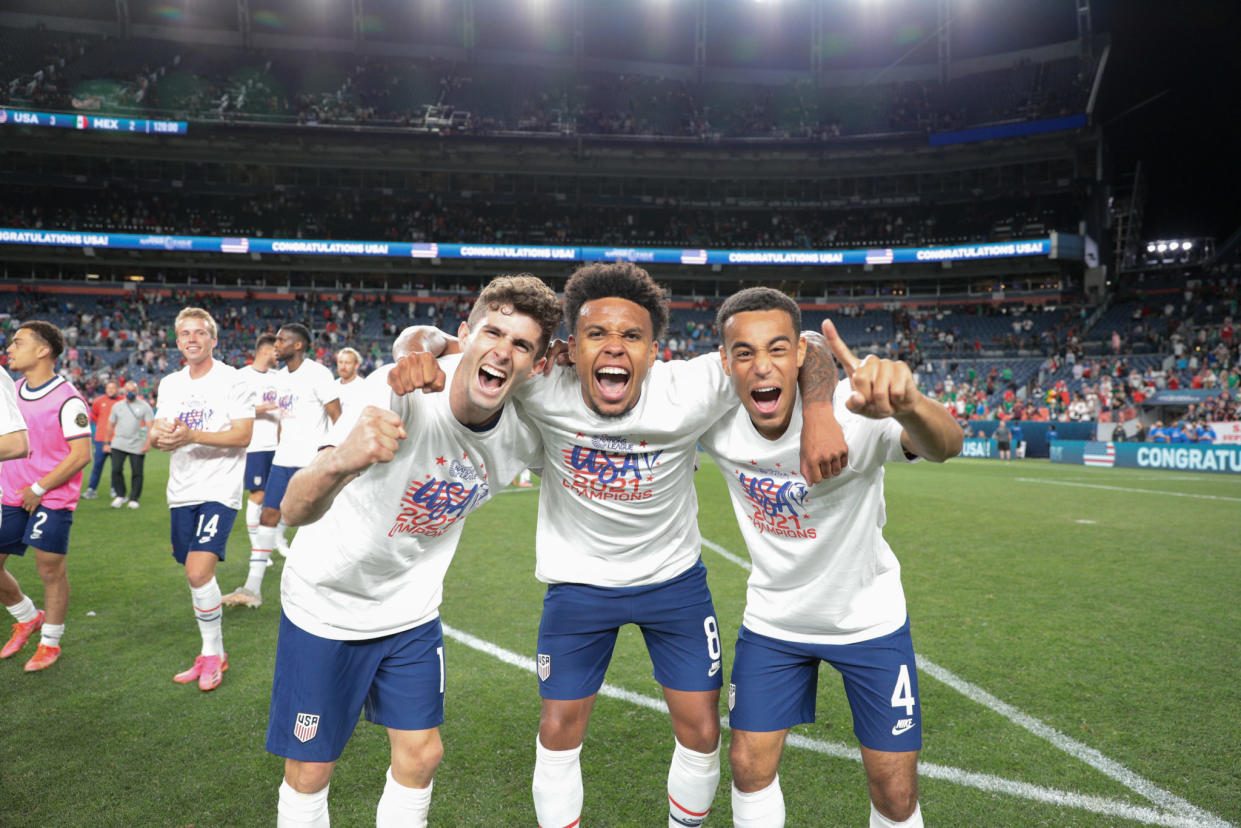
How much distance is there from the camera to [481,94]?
142ft

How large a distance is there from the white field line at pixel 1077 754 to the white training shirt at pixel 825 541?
1493 millimetres

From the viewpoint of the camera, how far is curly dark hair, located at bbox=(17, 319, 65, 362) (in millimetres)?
4789

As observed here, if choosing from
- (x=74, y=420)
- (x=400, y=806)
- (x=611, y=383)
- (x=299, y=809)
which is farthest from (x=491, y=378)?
(x=74, y=420)

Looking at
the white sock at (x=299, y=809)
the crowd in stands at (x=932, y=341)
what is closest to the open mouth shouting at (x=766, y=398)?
the white sock at (x=299, y=809)

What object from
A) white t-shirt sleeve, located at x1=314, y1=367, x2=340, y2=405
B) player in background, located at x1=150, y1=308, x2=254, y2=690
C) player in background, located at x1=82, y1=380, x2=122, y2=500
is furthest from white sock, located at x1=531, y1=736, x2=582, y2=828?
player in background, located at x1=82, y1=380, x2=122, y2=500

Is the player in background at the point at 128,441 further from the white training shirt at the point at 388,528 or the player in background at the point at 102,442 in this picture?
the white training shirt at the point at 388,528

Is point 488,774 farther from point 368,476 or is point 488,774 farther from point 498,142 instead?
point 498,142

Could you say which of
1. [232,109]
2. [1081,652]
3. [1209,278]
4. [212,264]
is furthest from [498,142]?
[1081,652]

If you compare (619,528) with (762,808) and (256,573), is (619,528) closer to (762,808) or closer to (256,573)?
(762,808)

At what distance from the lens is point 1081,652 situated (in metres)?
5.30

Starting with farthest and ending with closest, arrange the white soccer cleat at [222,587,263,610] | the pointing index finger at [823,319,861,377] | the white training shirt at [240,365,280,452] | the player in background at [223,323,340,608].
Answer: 1. the white training shirt at [240,365,280,452]
2. the player in background at [223,323,340,608]
3. the white soccer cleat at [222,587,263,610]
4. the pointing index finger at [823,319,861,377]

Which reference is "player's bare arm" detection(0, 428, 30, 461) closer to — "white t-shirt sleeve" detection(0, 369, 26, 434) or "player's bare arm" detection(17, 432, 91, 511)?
"white t-shirt sleeve" detection(0, 369, 26, 434)

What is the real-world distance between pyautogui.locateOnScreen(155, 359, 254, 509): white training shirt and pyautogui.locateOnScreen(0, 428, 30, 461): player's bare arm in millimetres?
1237

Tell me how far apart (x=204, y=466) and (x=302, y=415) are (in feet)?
7.56
